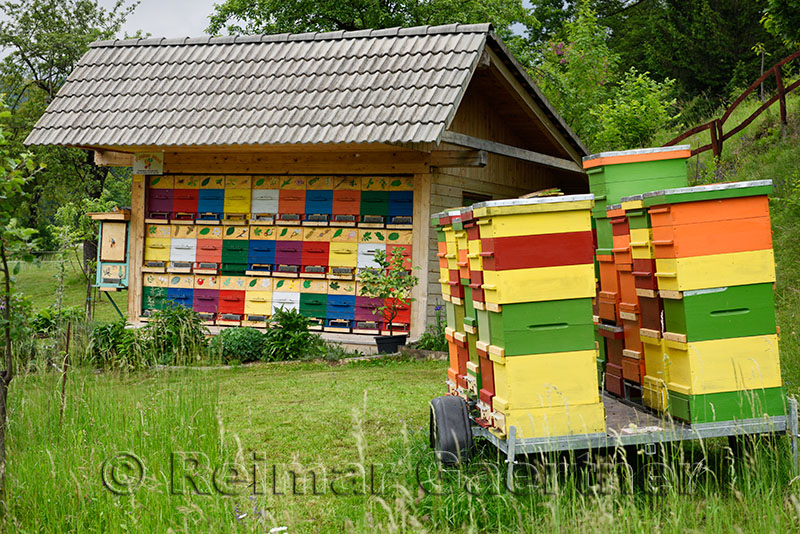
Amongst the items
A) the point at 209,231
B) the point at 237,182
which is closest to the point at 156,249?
the point at 209,231

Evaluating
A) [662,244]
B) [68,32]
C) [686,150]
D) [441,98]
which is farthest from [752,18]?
[68,32]

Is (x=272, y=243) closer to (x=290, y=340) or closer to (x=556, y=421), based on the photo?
(x=290, y=340)

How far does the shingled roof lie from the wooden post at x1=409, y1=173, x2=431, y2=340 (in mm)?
1270

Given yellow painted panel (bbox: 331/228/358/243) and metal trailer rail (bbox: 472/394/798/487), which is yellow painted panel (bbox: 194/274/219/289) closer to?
yellow painted panel (bbox: 331/228/358/243)

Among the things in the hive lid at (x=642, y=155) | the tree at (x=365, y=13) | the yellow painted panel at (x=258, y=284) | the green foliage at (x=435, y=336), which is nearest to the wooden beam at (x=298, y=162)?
the yellow painted panel at (x=258, y=284)

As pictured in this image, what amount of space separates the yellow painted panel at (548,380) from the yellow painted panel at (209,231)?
945cm

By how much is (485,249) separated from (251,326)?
29.5 feet

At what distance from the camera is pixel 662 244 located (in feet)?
16.2

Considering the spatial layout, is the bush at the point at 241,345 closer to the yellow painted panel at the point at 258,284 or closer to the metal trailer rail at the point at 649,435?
the yellow painted panel at the point at 258,284

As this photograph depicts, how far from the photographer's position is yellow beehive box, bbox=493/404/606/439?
4629 mm

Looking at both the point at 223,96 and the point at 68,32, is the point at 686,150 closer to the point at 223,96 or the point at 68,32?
the point at 223,96

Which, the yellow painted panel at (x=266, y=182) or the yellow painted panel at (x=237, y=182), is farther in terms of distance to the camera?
the yellow painted panel at (x=237, y=182)

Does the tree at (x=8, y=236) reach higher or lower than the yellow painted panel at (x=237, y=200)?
lower

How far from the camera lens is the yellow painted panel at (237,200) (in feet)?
43.1
